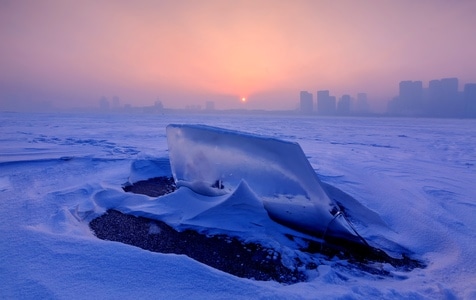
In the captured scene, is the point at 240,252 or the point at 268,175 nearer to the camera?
the point at 240,252

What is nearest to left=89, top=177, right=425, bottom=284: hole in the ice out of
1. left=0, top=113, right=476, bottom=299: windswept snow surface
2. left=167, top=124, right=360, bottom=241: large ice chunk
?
left=0, top=113, right=476, bottom=299: windswept snow surface

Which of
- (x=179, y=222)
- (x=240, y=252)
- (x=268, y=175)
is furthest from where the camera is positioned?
(x=268, y=175)

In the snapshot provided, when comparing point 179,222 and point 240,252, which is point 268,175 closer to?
point 240,252

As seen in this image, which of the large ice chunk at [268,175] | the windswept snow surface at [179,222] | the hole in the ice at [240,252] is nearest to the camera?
the windswept snow surface at [179,222]

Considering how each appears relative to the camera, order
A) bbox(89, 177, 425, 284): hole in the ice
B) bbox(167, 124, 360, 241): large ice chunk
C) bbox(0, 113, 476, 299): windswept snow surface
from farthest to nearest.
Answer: bbox(167, 124, 360, 241): large ice chunk → bbox(89, 177, 425, 284): hole in the ice → bbox(0, 113, 476, 299): windswept snow surface

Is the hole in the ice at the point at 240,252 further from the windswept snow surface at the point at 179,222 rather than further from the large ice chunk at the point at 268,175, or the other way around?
the large ice chunk at the point at 268,175

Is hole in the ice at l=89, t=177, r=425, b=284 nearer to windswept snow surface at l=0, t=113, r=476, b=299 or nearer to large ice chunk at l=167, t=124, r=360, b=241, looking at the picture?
windswept snow surface at l=0, t=113, r=476, b=299

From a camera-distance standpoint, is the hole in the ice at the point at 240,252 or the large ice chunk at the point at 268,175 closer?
the hole in the ice at the point at 240,252

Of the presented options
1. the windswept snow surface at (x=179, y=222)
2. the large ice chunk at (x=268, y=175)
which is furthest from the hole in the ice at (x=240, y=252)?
the large ice chunk at (x=268, y=175)

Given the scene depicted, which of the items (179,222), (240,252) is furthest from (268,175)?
(179,222)

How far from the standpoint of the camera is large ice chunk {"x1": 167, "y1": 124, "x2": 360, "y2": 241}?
2553 mm

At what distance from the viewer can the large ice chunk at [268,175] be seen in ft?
8.38

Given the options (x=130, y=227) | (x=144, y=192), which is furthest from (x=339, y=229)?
(x=144, y=192)

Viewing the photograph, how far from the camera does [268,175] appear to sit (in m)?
2.84
